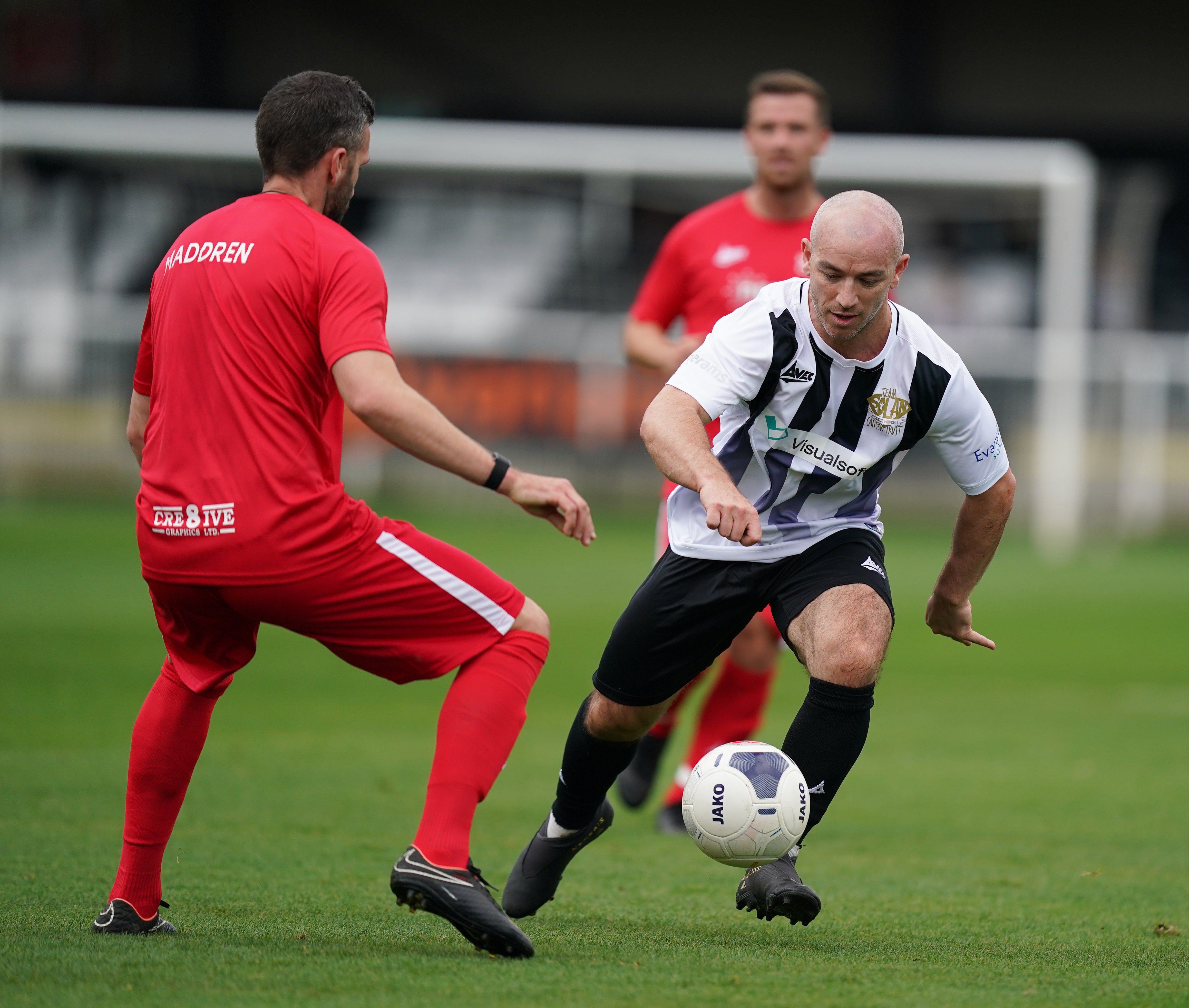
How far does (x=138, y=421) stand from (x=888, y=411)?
1962 mm

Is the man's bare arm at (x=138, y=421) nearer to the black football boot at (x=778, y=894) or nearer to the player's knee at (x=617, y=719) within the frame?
the player's knee at (x=617, y=719)

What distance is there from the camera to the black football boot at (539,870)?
4.53 metres

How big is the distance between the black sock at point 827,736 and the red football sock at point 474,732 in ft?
2.29

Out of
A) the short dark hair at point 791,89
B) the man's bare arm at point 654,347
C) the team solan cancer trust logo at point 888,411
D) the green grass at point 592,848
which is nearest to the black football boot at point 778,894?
the green grass at point 592,848

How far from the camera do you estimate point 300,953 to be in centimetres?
385

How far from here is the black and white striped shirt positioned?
4.24 meters

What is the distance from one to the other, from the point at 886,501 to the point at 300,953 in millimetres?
17159

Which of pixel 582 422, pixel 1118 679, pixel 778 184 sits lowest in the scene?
pixel 1118 679

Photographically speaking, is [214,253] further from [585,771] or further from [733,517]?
[585,771]

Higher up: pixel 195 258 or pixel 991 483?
pixel 195 258

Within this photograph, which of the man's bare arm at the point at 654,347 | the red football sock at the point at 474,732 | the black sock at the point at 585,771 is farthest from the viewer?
the man's bare arm at the point at 654,347

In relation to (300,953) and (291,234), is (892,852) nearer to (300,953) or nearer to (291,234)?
(300,953)

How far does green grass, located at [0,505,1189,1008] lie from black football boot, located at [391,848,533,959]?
0.22 ft

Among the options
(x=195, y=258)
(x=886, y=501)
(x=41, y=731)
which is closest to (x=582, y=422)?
(x=886, y=501)
